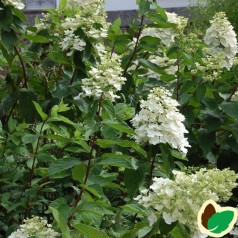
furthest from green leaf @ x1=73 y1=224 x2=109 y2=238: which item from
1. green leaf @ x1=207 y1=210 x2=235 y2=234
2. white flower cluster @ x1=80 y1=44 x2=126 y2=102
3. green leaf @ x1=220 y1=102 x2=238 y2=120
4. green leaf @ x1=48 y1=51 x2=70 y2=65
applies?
green leaf @ x1=48 y1=51 x2=70 y2=65

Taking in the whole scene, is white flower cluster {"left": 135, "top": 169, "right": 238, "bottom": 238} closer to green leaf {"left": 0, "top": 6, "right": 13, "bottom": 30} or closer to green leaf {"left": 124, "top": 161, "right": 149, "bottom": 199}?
green leaf {"left": 124, "top": 161, "right": 149, "bottom": 199}

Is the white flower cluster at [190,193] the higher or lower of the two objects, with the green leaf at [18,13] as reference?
lower

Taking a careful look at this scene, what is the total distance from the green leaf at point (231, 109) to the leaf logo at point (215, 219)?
97 centimetres

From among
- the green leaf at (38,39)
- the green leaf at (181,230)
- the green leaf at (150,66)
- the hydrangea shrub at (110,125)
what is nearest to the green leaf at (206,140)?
the hydrangea shrub at (110,125)

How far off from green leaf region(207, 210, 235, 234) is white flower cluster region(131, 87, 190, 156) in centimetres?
40

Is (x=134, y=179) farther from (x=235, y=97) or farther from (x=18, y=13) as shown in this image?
(x=18, y=13)

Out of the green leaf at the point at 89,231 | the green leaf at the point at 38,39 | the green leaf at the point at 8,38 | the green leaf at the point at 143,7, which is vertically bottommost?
the green leaf at the point at 89,231

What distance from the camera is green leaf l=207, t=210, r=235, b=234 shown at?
1147mm

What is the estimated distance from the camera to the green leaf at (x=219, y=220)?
1.15 meters

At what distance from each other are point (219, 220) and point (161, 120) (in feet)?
1.40

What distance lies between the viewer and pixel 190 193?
3.95 ft

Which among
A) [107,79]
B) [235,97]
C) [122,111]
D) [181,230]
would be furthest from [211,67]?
[181,230]

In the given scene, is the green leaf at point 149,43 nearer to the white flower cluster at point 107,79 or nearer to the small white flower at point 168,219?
the white flower cluster at point 107,79

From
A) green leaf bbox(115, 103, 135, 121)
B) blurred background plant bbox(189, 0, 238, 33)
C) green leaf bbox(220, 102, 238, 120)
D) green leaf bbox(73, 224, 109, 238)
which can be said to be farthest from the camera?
blurred background plant bbox(189, 0, 238, 33)
